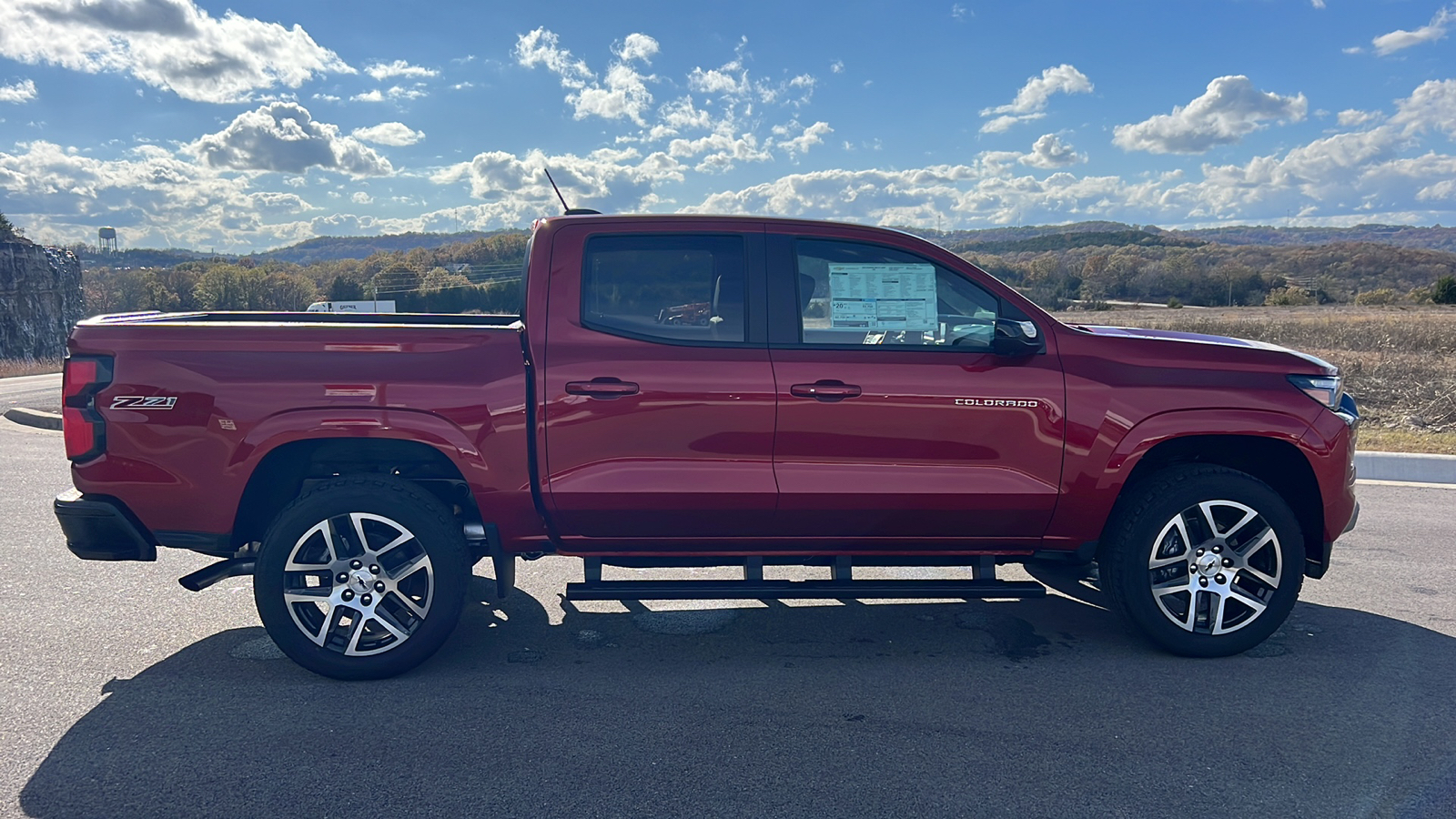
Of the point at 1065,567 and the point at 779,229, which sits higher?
the point at 779,229

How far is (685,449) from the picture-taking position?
3.91 m

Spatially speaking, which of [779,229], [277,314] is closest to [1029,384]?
[779,229]

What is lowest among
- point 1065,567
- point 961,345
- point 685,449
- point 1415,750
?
point 1415,750

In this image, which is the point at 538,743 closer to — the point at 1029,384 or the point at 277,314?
the point at 1029,384

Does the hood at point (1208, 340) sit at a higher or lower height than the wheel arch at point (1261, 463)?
higher

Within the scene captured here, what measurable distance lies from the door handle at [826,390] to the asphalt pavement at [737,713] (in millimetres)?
1225

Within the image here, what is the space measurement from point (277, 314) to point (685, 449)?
272 centimetres

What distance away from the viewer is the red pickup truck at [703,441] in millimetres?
3818

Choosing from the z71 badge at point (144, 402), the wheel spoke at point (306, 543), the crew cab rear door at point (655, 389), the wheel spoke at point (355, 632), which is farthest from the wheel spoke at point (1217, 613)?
the z71 badge at point (144, 402)

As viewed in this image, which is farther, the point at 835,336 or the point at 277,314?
the point at 277,314

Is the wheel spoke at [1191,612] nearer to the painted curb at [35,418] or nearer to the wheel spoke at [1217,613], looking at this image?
the wheel spoke at [1217,613]

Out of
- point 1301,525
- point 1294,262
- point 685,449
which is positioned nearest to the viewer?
point 685,449

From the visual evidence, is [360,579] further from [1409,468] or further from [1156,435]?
[1409,468]

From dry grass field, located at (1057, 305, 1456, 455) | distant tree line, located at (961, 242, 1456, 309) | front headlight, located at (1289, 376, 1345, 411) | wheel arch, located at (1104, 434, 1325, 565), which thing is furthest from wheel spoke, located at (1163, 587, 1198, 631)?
distant tree line, located at (961, 242, 1456, 309)
